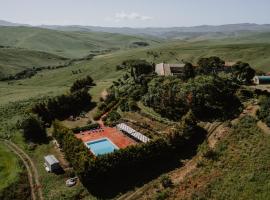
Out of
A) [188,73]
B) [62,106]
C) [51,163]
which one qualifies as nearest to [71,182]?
[51,163]

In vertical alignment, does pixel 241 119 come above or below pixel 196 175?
above

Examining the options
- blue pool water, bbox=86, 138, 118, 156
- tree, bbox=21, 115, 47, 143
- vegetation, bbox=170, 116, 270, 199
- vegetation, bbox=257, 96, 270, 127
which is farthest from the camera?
tree, bbox=21, 115, 47, 143

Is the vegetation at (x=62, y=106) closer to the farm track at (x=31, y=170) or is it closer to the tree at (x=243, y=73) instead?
the farm track at (x=31, y=170)

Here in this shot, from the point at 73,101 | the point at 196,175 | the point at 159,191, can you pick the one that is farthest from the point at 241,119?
the point at 73,101

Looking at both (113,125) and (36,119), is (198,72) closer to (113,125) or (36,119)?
(113,125)

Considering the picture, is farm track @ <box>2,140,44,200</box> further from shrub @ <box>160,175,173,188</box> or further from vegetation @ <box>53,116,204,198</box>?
shrub @ <box>160,175,173,188</box>

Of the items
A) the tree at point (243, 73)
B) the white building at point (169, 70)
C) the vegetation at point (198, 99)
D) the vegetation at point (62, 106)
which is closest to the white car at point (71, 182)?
the vegetation at point (198, 99)

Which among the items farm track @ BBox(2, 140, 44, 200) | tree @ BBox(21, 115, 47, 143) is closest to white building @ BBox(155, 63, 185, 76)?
tree @ BBox(21, 115, 47, 143)
